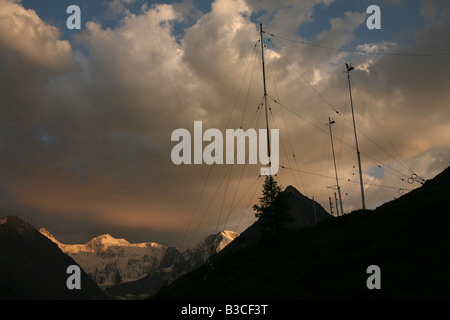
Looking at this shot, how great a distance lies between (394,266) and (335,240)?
1091 centimetres

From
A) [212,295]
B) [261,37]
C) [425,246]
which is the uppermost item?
[261,37]

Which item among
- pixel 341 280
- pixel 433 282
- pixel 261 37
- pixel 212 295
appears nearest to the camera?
pixel 433 282

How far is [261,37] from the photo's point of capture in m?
49.9

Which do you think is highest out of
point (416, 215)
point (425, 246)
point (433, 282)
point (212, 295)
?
point (416, 215)
